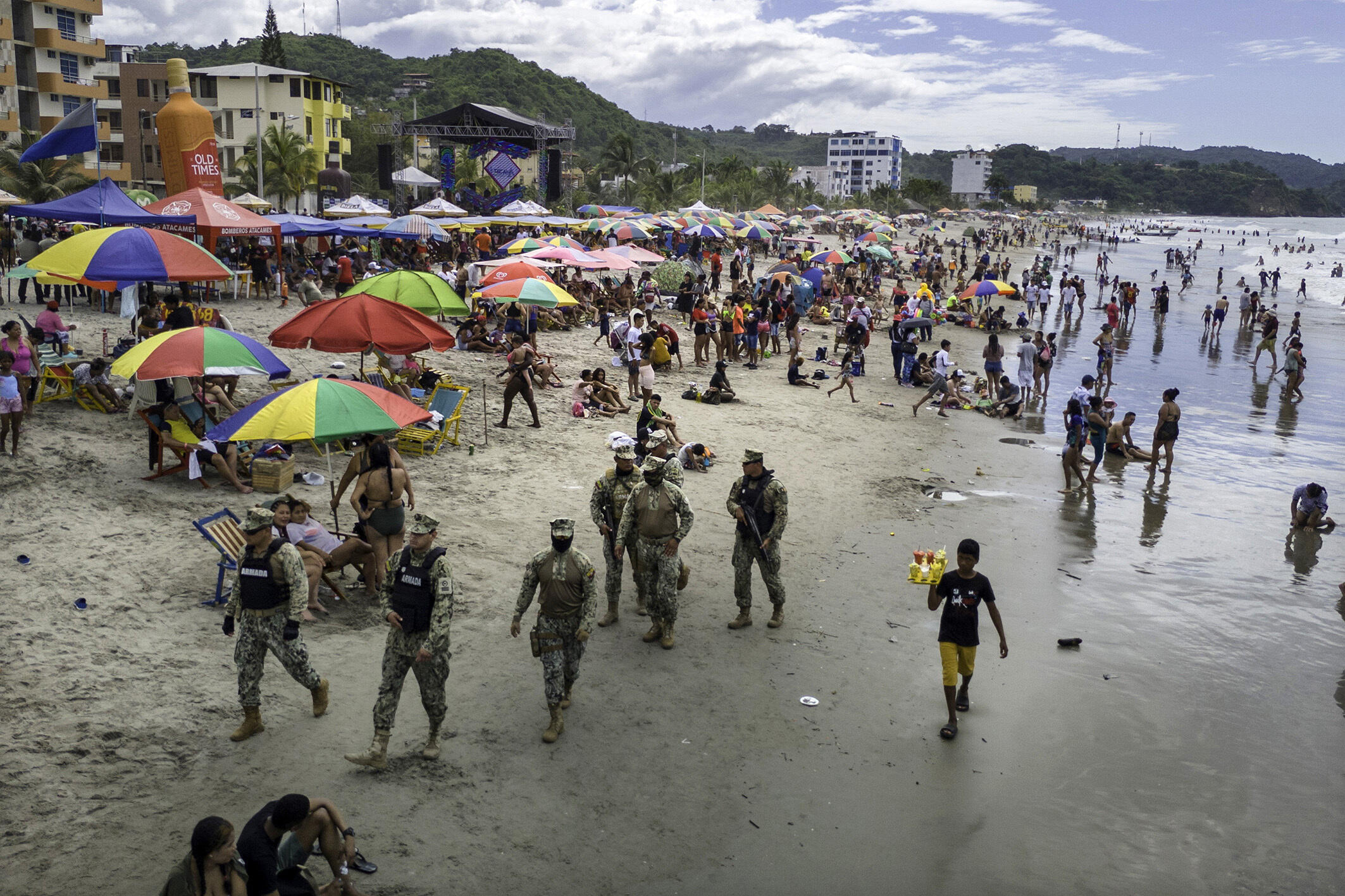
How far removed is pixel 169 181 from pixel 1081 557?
17.9m

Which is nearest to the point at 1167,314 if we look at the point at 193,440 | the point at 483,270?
the point at 483,270

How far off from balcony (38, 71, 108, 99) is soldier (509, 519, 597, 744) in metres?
54.4

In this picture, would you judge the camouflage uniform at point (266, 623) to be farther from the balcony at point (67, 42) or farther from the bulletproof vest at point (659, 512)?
the balcony at point (67, 42)

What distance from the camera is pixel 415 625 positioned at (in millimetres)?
5656

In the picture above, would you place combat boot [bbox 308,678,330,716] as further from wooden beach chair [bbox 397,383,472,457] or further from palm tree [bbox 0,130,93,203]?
palm tree [bbox 0,130,93,203]

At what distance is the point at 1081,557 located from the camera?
1061cm

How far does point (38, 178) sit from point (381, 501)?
33435 millimetres

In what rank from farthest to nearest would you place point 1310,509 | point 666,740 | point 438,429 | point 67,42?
point 67,42 → point 438,429 → point 1310,509 → point 666,740

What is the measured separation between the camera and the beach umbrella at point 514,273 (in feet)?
54.1

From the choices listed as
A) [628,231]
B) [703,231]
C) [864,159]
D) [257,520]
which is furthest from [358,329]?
[864,159]

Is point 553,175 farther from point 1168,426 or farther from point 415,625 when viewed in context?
point 415,625

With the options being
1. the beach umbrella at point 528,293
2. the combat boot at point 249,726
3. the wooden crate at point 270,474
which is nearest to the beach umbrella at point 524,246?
the beach umbrella at point 528,293

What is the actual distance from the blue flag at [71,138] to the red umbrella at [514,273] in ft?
21.2

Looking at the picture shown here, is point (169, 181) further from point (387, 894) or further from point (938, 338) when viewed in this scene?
point (938, 338)
